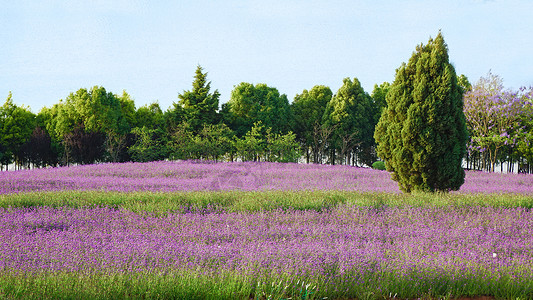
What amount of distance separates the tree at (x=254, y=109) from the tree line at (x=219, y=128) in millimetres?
100

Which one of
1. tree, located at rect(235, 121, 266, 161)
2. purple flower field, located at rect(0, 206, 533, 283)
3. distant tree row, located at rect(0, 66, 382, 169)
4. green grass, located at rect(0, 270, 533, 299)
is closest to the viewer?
green grass, located at rect(0, 270, 533, 299)

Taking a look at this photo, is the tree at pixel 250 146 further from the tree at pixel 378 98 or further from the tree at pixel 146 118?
the tree at pixel 378 98

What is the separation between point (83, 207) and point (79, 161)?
31.5 m

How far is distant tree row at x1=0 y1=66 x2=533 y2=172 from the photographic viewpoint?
114 ft

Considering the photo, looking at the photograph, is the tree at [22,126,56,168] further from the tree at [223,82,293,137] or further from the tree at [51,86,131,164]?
the tree at [223,82,293,137]

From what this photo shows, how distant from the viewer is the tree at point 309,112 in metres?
44.2

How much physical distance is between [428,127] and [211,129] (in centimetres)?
2494

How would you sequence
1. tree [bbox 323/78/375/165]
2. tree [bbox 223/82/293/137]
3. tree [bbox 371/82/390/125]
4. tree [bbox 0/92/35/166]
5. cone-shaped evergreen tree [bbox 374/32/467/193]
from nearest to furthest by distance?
cone-shaped evergreen tree [bbox 374/32/467/193]
tree [bbox 223/82/293/137]
tree [bbox 323/78/375/165]
tree [bbox 0/92/35/166]
tree [bbox 371/82/390/125]

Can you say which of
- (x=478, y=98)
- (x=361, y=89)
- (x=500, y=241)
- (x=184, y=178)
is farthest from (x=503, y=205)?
(x=361, y=89)

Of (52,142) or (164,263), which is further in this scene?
(52,142)

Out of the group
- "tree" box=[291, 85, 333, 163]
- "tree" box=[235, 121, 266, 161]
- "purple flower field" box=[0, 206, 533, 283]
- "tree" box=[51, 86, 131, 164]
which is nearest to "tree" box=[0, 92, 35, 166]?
"tree" box=[51, 86, 131, 164]

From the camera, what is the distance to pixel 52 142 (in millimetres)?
43188

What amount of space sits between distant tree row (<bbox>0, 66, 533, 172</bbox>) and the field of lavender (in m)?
23.7

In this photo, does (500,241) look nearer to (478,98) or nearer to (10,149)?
(478,98)
